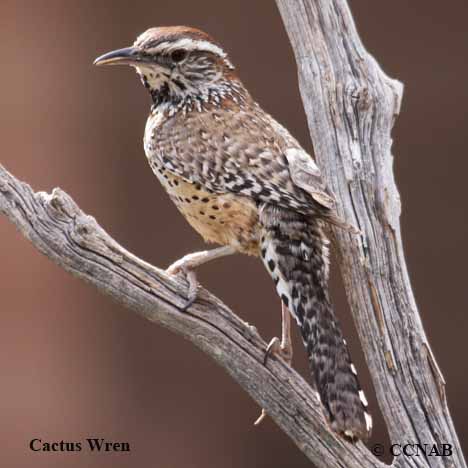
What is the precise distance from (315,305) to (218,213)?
0.39 meters

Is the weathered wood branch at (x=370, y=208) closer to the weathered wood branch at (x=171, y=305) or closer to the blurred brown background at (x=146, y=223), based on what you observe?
the weathered wood branch at (x=171, y=305)

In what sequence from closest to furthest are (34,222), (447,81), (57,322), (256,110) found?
1. (34,222)
2. (256,110)
3. (447,81)
4. (57,322)

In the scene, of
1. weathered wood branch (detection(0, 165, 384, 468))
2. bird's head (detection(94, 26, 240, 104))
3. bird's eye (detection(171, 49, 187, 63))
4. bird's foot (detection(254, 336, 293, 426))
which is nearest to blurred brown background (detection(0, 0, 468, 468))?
bird's head (detection(94, 26, 240, 104))

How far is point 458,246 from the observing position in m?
5.71

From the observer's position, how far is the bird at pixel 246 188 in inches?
127

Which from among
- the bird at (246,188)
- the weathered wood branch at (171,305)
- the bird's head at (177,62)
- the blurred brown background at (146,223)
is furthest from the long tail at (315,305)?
the blurred brown background at (146,223)

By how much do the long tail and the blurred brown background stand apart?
216 centimetres

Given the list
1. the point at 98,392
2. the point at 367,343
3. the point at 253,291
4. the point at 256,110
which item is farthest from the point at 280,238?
the point at 98,392

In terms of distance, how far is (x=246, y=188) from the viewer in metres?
3.38

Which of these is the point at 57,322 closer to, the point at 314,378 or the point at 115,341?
the point at 115,341

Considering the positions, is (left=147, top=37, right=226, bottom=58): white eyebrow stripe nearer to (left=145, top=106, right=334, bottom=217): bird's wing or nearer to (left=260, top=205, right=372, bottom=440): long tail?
(left=145, top=106, right=334, bottom=217): bird's wing

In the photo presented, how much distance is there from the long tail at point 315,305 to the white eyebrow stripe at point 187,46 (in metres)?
0.62

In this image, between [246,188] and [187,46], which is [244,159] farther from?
[187,46]

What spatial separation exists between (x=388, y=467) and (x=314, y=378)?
11.7 inches
